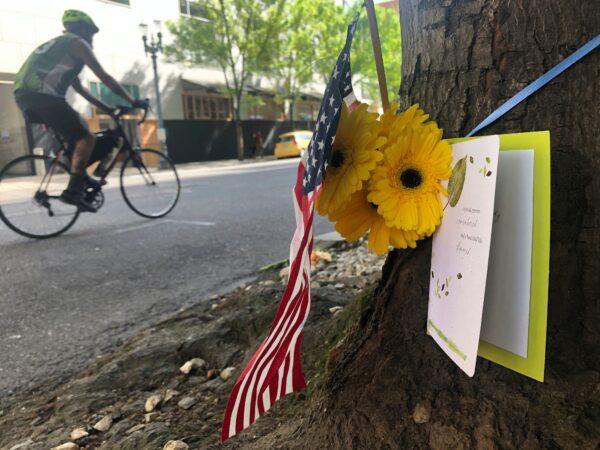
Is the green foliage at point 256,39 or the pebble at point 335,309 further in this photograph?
the green foliage at point 256,39

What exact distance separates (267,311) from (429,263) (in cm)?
122

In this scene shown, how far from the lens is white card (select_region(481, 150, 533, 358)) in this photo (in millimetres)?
838

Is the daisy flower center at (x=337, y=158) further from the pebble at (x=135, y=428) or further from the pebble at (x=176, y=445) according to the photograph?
the pebble at (x=135, y=428)

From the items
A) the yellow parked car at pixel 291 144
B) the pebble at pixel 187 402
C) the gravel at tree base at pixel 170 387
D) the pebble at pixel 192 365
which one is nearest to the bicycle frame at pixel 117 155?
the gravel at tree base at pixel 170 387

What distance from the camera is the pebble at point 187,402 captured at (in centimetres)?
170

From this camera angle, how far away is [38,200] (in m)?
5.28

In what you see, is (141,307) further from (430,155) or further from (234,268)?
(430,155)

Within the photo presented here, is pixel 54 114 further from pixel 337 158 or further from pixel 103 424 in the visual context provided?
pixel 337 158

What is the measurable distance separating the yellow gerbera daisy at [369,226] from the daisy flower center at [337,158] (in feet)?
0.25

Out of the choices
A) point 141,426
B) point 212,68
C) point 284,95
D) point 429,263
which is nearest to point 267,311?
point 141,426

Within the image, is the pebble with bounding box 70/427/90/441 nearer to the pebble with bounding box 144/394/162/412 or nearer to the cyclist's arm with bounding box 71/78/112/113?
the pebble with bounding box 144/394/162/412

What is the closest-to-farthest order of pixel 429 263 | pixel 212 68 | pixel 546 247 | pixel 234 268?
pixel 546 247 < pixel 429 263 < pixel 234 268 < pixel 212 68

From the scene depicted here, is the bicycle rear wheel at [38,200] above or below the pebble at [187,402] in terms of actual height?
above

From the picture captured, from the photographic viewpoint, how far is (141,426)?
158 centimetres
